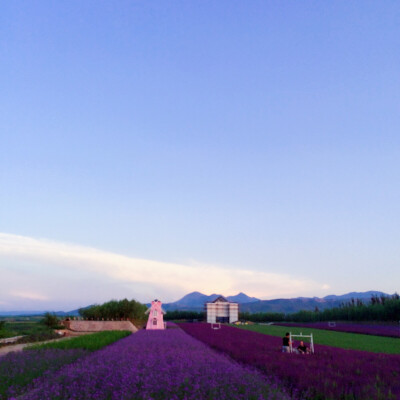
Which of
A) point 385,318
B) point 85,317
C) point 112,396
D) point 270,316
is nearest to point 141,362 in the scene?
point 112,396

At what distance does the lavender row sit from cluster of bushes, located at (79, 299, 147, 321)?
85.0 ft

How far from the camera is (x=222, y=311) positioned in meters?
82.3

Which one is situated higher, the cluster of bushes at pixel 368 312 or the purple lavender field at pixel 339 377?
the cluster of bushes at pixel 368 312

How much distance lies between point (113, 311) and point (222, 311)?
4663 centimetres

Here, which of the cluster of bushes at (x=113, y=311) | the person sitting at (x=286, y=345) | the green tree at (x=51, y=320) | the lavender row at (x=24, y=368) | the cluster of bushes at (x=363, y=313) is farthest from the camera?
the cluster of bushes at (x=363, y=313)

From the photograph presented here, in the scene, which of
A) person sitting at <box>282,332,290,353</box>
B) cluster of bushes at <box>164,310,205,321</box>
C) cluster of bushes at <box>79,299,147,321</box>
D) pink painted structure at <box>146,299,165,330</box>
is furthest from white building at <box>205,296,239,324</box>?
person sitting at <box>282,332,290,353</box>

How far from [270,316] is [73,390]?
7520 centimetres

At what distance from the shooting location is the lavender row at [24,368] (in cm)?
793

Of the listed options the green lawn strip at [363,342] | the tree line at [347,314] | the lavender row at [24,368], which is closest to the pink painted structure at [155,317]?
the green lawn strip at [363,342]

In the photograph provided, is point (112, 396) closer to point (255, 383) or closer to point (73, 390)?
point (73, 390)

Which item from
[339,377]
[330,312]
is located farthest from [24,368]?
[330,312]

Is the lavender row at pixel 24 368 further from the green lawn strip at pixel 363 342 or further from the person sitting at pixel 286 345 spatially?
the green lawn strip at pixel 363 342

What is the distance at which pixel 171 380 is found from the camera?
20.6ft

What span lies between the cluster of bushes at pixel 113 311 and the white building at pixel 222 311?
41.2 meters
